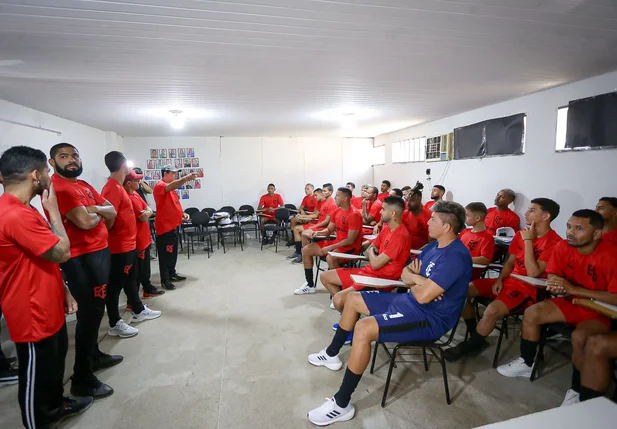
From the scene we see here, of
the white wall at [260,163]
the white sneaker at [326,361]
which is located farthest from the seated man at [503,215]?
the white wall at [260,163]

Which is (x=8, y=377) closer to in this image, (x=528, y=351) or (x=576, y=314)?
(x=528, y=351)

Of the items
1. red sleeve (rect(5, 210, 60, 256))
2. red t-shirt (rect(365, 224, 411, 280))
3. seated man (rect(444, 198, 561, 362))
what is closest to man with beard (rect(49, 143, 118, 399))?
red sleeve (rect(5, 210, 60, 256))

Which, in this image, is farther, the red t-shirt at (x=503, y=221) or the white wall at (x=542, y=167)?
the red t-shirt at (x=503, y=221)

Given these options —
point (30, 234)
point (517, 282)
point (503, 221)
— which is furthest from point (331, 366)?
Answer: point (503, 221)

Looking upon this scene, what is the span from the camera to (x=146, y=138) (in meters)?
8.85

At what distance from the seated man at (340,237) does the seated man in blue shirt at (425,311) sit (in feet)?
5.50

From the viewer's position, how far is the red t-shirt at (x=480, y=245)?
3.20m

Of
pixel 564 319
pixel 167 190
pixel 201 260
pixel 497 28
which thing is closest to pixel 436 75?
pixel 497 28

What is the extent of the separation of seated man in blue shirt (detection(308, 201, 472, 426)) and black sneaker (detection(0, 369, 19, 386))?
96.9 inches

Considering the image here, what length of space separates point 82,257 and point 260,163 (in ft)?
23.9

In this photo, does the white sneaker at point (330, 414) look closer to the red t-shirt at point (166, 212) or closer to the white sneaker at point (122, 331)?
the white sneaker at point (122, 331)

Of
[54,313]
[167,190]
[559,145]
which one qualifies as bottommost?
[54,313]

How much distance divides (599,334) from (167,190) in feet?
15.4

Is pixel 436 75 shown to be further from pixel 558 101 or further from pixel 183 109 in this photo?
pixel 183 109
